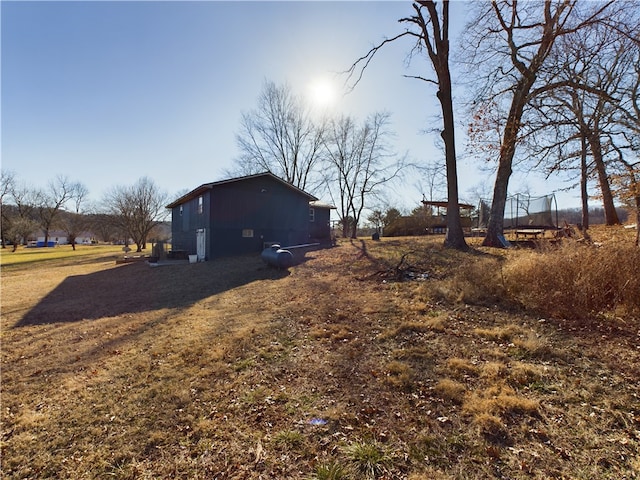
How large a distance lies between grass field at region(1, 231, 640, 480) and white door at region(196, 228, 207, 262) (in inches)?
424

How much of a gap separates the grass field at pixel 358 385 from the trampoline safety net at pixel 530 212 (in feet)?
32.6

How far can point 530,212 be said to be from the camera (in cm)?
1539

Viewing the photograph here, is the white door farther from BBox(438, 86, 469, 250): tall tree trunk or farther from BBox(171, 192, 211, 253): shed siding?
BBox(438, 86, 469, 250): tall tree trunk

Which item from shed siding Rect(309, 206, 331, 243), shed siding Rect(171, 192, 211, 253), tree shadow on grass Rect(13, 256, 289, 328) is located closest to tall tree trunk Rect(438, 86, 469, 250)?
tree shadow on grass Rect(13, 256, 289, 328)

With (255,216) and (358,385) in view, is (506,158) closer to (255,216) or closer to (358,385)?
(358,385)

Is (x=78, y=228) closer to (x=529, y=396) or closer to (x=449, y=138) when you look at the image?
(x=449, y=138)

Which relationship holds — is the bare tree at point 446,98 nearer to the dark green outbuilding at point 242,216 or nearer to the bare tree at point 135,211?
the dark green outbuilding at point 242,216

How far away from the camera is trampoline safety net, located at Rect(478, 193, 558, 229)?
14.6 meters


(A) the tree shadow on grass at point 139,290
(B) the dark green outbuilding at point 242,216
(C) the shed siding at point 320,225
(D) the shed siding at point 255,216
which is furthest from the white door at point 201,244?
(C) the shed siding at point 320,225

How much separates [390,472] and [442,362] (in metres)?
1.89

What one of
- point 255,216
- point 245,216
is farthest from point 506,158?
point 245,216

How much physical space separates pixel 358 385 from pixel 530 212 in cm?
1610

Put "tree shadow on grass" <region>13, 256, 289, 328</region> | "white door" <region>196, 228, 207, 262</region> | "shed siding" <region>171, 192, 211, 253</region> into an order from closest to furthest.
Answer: "tree shadow on grass" <region>13, 256, 289, 328</region> → "white door" <region>196, 228, 207, 262</region> → "shed siding" <region>171, 192, 211, 253</region>

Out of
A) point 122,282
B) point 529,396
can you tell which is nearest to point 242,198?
point 122,282
